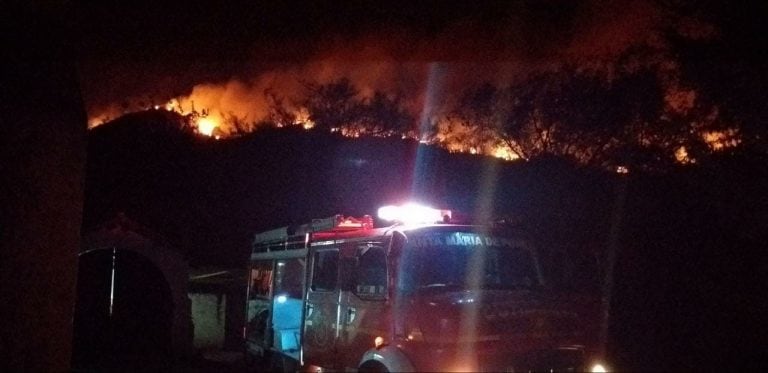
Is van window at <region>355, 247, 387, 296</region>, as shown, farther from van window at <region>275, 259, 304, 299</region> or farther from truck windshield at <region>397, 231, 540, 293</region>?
van window at <region>275, 259, 304, 299</region>

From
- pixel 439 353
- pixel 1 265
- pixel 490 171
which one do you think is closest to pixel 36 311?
pixel 1 265

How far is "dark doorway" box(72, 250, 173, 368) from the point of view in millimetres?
18781

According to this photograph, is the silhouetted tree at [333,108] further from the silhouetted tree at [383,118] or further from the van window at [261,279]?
the van window at [261,279]

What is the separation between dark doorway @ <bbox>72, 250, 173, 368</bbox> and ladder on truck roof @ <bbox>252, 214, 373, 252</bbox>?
24.0 feet

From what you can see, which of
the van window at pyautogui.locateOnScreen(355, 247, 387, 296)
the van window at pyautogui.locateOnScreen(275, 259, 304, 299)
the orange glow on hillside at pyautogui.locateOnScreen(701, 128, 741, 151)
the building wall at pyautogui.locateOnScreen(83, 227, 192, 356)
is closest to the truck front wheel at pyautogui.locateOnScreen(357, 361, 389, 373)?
the van window at pyautogui.locateOnScreen(355, 247, 387, 296)

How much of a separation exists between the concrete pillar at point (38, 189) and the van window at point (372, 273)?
3285mm

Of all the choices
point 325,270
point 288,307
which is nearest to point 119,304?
point 288,307

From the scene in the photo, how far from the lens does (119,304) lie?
65.4 ft

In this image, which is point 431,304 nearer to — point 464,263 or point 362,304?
point 464,263

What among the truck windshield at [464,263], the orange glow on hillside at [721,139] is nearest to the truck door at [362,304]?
Answer: the truck windshield at [464,263]

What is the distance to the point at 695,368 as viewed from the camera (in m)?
9.52

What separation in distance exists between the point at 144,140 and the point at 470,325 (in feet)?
78.4

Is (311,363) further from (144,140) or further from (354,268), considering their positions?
(144,140)

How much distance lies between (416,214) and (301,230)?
250cm
